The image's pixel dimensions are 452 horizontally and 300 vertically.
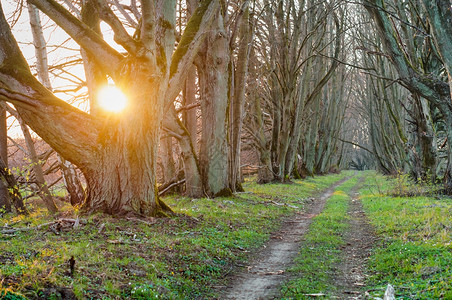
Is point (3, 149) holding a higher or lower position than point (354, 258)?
higher

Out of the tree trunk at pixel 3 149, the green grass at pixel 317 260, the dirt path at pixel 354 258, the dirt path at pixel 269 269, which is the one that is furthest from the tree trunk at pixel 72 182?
the dirt path at pixel 354 258

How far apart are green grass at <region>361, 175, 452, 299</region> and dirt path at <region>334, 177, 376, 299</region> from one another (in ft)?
0.56

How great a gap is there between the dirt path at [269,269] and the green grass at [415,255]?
4.30 feet

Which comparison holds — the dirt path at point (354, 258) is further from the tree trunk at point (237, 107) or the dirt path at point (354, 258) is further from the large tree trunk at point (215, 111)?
the tree trunk at point (237, 107)

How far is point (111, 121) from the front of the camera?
24.4ft

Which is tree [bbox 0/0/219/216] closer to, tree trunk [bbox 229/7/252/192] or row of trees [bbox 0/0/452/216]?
row of trees [bbox 0/0/452/216]

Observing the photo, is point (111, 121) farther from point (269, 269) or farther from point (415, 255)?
point (415, 255)

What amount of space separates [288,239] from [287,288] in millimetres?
3222

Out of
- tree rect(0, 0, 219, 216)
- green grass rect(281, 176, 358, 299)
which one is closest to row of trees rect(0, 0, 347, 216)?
tree rect(0, 0, 219, 216)

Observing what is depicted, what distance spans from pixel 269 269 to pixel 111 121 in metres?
4.20

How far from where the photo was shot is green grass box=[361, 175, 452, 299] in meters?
4.24

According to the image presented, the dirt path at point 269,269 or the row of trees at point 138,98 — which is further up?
the row of trees at point 138,98

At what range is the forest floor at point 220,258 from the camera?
4.07 metres

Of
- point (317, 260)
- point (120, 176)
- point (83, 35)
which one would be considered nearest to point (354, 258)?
point (317, 260)
